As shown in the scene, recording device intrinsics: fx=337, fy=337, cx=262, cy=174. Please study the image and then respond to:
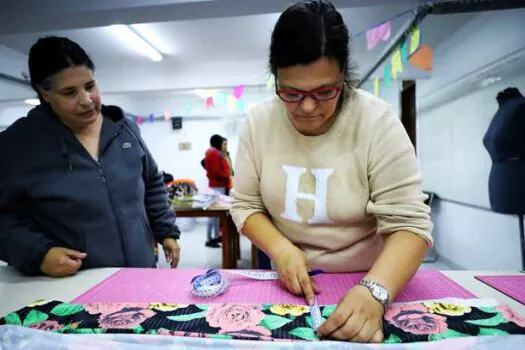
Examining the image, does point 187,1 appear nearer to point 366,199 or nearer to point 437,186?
point 366,199

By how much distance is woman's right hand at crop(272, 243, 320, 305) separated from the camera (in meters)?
0.72

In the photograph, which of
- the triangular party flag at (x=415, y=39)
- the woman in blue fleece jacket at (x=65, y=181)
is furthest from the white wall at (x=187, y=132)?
the woman in blue fleece jacket at (x=65, y=181)

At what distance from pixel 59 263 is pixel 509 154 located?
229 cm

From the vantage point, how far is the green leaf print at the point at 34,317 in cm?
63

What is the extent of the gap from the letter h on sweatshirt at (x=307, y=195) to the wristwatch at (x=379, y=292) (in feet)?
0.65

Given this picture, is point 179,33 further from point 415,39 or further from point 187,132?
point 187,132

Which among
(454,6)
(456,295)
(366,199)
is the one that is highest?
(454,6)

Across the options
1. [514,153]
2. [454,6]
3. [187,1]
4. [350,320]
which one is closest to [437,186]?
[514,153]

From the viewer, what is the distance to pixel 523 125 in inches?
76.2

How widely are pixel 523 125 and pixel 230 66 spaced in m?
3.89

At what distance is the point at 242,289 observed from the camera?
2.57ft

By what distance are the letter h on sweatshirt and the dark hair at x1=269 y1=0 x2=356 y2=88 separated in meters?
0.25

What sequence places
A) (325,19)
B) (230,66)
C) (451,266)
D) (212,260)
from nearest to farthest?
(325,19)
(451,266)
(212,260)
(230,66)

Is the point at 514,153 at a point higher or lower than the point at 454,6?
lower
